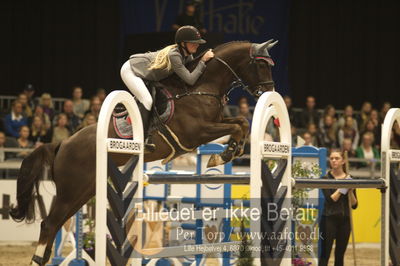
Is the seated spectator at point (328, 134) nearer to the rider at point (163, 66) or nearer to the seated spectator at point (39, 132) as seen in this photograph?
the seated spectator at point (39, 132)

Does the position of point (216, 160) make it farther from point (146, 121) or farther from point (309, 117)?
point (309, 117)

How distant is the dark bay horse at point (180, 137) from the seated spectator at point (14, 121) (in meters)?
4.48

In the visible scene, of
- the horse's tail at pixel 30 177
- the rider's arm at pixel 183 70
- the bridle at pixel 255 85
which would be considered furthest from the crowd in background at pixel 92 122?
the rider's arm at pixel 183 70

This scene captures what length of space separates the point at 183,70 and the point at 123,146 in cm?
178

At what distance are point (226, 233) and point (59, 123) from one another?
182 inches

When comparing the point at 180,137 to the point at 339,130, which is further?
the point at 339,130

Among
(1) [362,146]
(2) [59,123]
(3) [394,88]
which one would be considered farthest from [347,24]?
(2) [59,123]

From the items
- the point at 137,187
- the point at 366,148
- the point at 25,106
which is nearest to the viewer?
the point at 137,187

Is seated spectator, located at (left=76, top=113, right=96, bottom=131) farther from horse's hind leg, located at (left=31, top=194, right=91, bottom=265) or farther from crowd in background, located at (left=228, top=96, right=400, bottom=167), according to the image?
horse's hind leg, located at (left=31, top=194, right=91, bottom=265)

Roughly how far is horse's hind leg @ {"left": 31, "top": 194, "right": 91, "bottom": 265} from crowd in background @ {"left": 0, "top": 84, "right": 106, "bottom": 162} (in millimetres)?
4055

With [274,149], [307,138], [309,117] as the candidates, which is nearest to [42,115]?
[307,138]

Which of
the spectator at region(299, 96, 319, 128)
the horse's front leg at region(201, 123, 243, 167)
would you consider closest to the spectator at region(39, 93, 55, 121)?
the spectator at region(299, 96, 319, 128)

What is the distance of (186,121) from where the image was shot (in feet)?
18.4

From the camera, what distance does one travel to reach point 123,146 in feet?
12.7
